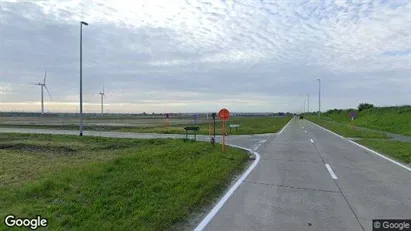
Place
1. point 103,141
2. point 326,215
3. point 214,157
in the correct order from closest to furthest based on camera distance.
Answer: point 326,215 < point 214,157 < point 103,141

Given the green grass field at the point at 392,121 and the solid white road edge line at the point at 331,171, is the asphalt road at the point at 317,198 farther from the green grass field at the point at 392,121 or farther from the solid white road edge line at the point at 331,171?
the green grass field at the point at 392,121

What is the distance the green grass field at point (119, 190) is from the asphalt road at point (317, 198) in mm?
779

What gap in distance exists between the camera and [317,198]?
22.7 feet

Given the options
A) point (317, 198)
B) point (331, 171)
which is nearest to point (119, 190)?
point (317, 198)

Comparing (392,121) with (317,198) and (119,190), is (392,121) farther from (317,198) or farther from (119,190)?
(119,190)

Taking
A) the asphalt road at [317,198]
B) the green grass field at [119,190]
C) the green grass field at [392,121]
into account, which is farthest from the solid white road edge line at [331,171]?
the green grass field at [392,121]

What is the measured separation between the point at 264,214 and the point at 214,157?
640cm

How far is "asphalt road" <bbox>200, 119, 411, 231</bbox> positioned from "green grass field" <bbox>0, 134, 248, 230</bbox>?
0.78 m

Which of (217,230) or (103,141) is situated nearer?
(217,230)

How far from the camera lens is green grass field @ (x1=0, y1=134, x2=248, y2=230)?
5.23 meters

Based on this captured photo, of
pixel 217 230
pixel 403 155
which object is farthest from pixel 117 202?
pixel 403 155

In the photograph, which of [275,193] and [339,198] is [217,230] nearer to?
[275,193]

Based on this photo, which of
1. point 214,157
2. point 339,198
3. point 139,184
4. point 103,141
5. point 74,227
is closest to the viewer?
point 74,227

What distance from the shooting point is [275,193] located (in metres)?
7.36
